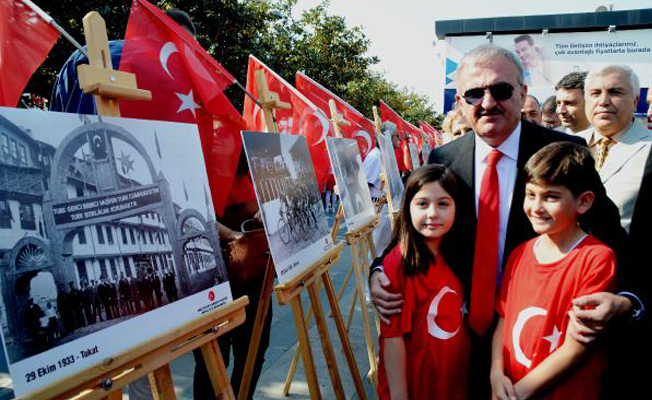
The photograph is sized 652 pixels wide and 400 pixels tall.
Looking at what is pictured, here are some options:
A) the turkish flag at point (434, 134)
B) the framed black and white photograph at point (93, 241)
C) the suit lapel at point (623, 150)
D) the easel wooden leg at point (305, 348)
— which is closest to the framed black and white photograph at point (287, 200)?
the easel wooden leg at point (305, 348)

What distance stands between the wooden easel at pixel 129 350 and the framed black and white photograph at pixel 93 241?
3 centimetres

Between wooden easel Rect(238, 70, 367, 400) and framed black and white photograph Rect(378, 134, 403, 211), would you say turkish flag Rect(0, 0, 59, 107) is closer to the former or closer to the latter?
wooden easel Rect(238, 70, 367, 400)

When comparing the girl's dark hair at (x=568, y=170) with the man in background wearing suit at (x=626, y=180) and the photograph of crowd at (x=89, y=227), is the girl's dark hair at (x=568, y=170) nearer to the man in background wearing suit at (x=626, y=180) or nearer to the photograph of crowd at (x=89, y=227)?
the man in background wearing suit at (x=626, y=180)

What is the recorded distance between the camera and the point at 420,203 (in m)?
1.83

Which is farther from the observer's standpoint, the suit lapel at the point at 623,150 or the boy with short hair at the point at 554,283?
the suit lapel at the point at 623,150

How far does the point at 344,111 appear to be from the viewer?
20.6 feet

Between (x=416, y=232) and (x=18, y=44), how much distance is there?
2.01 m

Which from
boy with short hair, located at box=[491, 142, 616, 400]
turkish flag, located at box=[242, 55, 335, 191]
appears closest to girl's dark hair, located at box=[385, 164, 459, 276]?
boy with short hair, located at box=[491, 142, 616, 400]

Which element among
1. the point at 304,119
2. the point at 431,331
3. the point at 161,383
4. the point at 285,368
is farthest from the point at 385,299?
the point at 304,119

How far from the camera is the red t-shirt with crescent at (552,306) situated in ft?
4.70

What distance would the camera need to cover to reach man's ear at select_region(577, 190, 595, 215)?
1.55m

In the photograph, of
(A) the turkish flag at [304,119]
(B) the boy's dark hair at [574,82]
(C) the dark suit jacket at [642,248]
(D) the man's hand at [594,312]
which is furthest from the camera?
(A) the turkish flag at [304,119]

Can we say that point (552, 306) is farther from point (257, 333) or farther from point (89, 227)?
point (89, 227)

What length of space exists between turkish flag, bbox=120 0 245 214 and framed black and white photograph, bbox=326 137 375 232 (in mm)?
782
